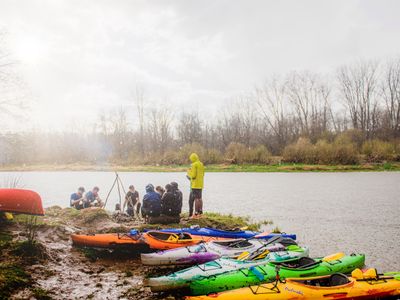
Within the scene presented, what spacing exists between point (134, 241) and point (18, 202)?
8.74 feet

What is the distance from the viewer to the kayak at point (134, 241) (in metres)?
7.36

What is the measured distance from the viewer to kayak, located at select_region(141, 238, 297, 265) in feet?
20.9

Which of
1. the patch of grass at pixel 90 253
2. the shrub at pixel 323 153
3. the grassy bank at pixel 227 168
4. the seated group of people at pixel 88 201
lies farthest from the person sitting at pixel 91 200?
the shrub at pixel 323 153

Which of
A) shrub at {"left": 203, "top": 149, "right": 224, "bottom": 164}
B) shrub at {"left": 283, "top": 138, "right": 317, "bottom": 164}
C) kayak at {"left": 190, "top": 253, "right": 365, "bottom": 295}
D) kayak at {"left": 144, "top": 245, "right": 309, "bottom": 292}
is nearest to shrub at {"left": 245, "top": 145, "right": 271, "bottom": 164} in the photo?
shrub at {"left": 283, "top": 138, "right": 317, "bottom": 164}

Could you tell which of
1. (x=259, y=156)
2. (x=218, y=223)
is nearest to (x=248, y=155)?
(x=259, y=156)

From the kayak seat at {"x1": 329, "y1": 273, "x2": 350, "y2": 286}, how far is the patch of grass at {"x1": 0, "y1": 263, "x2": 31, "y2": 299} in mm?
4651

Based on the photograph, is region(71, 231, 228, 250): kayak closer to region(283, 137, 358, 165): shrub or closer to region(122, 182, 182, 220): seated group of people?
region(122, 182, 182, 220): seated group of people

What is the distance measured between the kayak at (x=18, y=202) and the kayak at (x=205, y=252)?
10.1 ft

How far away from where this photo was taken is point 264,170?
34125 mm

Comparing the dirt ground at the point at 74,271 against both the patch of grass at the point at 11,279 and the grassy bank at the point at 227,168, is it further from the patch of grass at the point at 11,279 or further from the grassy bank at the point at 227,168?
the grassy bank at the point at 227,168

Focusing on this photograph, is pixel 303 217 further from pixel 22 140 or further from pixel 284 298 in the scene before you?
pixel 22 140

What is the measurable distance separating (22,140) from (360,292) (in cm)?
1208

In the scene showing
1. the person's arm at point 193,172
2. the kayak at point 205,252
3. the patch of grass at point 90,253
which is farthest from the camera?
the person's arm at point 193,172

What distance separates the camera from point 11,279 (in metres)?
5.13
